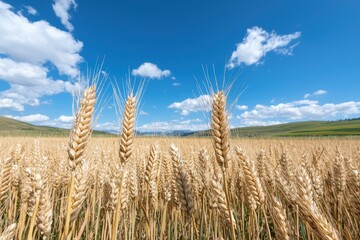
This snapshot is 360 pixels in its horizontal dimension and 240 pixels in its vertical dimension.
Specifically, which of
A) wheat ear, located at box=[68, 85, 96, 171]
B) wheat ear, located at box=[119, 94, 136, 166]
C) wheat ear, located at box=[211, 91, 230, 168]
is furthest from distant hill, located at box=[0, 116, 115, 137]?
wheat ear, located at box=[211, 91, 230, 168]

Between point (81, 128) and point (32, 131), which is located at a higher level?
point (32, 131)

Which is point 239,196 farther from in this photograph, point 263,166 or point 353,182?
point 353,182

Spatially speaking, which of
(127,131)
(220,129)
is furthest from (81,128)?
(220,129)

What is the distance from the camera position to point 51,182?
3.66m

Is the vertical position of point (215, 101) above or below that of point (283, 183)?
above

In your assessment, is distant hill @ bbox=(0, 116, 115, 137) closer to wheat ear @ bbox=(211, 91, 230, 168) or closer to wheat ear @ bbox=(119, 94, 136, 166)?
wheat ear @ bbox=(119, 94, 136, 166)

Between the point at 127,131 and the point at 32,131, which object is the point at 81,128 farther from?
the point at 32,131

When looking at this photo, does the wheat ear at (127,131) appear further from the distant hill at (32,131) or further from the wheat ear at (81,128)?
the distant hill at (32,131)

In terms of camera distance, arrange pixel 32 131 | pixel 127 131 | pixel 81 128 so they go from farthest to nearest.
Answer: pixel 32 131 → pixel 127 131 → pixel 81 128

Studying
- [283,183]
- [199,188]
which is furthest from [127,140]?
[199,188]


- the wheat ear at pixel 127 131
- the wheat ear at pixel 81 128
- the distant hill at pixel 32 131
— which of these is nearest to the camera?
the wheat ear at pixel 81 128

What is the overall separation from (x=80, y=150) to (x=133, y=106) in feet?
2.37

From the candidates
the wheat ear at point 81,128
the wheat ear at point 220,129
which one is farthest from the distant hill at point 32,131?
the wheat ear at point 220,129

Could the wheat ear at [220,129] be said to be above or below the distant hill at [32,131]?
below
